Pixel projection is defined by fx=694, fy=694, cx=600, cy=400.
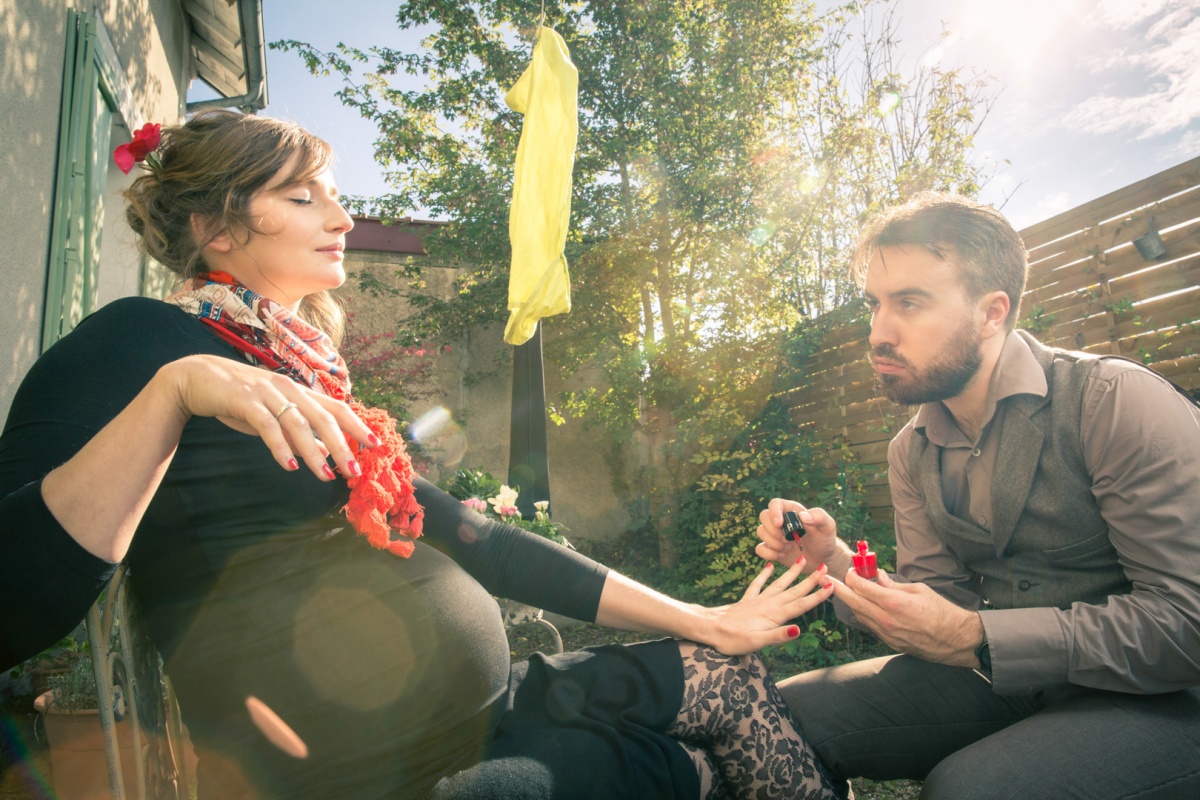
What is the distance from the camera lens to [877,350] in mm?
2016

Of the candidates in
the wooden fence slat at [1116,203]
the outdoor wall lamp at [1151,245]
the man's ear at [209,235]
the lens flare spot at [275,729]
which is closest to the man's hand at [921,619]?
the lens flare spot at [275,729]

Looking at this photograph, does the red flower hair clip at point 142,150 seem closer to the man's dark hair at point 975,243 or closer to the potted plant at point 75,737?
the potted plant at point 75,737

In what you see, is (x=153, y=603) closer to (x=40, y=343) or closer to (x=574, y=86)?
(x=40, y=343)

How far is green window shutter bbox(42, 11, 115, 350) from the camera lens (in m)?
2.79

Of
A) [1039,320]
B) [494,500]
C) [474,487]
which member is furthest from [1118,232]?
[474,487]

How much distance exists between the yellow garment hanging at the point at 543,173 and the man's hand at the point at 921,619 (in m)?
2.78

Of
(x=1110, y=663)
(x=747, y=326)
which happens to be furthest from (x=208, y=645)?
(x=747, y=326)

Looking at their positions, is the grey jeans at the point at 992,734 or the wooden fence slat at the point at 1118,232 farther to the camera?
the wooden fence slat at the point at 1118,232

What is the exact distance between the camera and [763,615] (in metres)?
1.52

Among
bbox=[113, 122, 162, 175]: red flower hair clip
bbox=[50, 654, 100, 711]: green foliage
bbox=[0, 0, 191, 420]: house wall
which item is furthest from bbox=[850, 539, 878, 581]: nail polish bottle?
bbox=[50, 654, 100, 711]: green foliage

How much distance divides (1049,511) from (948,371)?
1.47ft

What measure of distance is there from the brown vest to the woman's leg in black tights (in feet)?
2.43

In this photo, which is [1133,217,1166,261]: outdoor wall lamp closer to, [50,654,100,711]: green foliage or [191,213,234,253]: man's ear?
[191,213,234,253]: man's ear

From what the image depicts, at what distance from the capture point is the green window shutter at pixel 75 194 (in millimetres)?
2795
